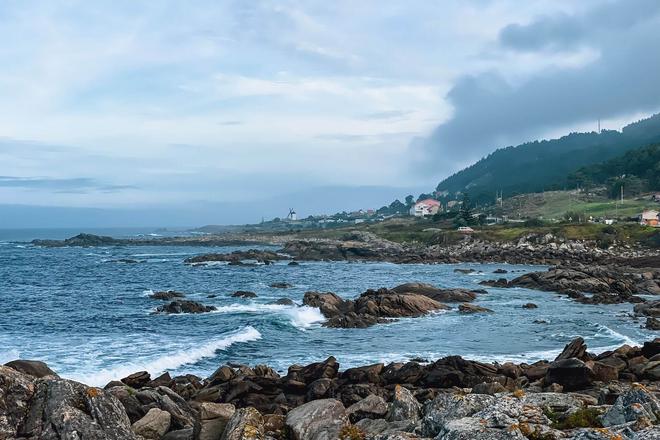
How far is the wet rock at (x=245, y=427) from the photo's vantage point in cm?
1134

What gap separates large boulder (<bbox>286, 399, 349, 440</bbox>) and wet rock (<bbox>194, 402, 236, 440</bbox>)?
4.76 feet

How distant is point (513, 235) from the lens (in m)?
132

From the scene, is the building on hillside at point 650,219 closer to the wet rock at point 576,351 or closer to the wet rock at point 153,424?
the wet rock at point 576,351

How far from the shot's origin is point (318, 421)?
523 inches

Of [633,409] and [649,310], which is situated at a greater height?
[633,409]

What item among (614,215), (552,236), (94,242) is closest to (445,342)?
(552,236)

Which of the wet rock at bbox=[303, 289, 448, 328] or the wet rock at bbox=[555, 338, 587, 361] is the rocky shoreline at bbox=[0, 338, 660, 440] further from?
the wet rock at bbox=[303, 289, 448, 328]

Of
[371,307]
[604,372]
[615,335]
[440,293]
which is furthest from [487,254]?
[604,372]

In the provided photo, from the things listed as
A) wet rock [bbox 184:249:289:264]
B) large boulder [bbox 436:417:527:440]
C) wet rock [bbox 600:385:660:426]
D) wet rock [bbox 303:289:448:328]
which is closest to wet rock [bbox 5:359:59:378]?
large boulder [bbox 436:417:527:440]

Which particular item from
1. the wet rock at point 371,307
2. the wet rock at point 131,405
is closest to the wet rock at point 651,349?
the wet rock at point 371,307

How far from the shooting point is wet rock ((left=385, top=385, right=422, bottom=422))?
603 inches

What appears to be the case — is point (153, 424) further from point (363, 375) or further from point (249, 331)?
point (249, 331)

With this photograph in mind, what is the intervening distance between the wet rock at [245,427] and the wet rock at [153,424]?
255 centimetres

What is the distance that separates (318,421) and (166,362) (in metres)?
21.3
